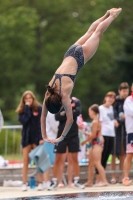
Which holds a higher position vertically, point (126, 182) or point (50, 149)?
point (50, 149)

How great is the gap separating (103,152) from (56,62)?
106 ft

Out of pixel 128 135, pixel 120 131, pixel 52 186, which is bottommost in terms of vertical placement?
pixel 52 186

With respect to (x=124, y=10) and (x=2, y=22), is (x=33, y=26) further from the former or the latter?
(x=124, y=10)

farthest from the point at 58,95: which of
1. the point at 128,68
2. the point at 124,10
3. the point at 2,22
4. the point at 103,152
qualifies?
the point at 124,10

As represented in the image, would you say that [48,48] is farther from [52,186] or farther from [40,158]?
[52,186]

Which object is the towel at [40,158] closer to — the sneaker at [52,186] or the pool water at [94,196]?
the sneaker at [52,186]

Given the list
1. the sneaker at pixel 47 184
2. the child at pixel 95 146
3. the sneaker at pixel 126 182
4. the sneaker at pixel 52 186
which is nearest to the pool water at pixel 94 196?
the sneaker at pixel 52 186

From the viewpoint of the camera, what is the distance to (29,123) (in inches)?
515

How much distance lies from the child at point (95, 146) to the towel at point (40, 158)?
0.92 metres

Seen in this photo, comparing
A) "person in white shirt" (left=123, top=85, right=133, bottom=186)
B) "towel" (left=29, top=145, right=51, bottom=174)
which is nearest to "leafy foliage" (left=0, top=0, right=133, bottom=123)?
"towel" (left=29, top=145, right=51, bottom=174)

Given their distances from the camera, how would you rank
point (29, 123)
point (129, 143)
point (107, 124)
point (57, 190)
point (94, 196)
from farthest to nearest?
point (107, 124) → point (29, 123) → point (129, 143) → point (57, 190) → point (94, 196)

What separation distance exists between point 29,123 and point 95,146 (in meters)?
1.45

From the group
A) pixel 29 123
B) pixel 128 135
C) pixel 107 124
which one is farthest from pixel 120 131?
pixel 29 123

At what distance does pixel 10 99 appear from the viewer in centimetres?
4744
